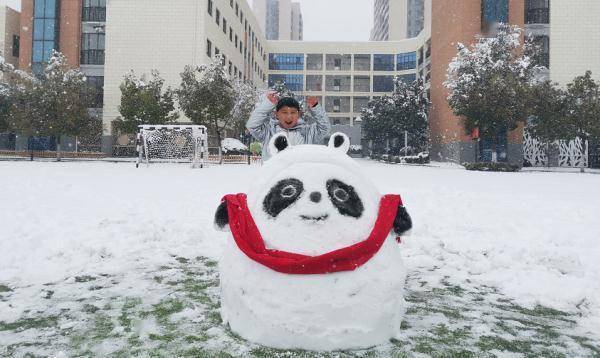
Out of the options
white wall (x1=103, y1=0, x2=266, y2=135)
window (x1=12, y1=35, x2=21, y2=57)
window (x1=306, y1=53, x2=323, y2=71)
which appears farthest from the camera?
window (x1=306, y1=53, x2=323, y2=71)

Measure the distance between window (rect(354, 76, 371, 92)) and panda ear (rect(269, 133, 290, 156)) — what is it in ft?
207

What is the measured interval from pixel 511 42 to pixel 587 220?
23.3m

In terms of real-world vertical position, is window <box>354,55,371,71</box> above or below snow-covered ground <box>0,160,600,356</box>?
above

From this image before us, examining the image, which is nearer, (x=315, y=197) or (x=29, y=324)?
(x=315, y=197)

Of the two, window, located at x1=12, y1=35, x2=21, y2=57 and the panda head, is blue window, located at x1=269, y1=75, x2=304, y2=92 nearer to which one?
window, located at x1=12, y1=35, x2=21, y2=57

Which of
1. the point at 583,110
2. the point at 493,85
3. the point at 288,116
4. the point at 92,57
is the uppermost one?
the point at 92,57

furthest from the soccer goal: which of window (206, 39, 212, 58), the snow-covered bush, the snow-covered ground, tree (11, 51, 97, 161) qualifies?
the snow-covered ground

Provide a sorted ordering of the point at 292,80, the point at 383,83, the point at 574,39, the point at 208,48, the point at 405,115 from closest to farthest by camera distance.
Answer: the point at 574,39, the point at 208,48, the point at 405,115, the point at 383,83, the point at 292,80

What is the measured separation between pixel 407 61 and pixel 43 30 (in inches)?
1702

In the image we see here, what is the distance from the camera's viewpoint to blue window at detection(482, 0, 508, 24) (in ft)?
108

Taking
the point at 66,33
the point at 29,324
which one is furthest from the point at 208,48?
the point at 29,324

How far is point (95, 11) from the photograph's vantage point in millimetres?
35594

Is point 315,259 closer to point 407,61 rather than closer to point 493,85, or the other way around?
point 493,85

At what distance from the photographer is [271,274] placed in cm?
255
